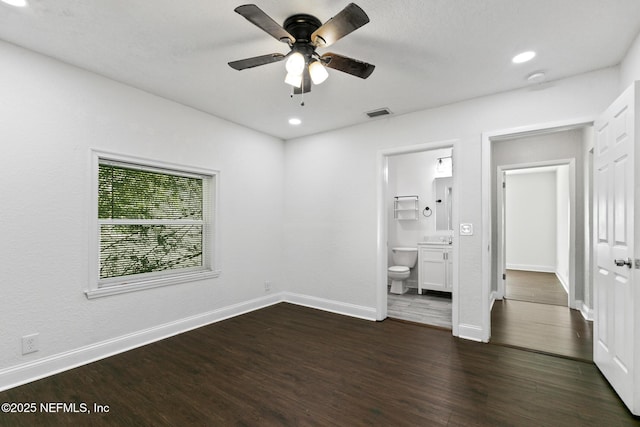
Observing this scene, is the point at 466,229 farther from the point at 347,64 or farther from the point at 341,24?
the point at 341,24

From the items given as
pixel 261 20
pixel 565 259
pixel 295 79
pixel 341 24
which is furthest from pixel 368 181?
pixel 565 259

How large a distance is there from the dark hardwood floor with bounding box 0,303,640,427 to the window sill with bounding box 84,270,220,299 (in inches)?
23.1

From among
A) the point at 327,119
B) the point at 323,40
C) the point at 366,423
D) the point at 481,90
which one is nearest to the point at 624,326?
the point at 366,423

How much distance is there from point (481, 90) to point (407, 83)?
2.63 feet

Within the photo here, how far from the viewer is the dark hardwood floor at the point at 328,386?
195cm

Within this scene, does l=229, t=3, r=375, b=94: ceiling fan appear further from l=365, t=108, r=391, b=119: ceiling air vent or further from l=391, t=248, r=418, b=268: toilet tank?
l=391, t=248, r=418, b=268: toilet tank

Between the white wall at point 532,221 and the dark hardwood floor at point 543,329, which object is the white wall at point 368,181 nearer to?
the dark hardwood floor at point 543,329

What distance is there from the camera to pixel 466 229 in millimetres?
3312

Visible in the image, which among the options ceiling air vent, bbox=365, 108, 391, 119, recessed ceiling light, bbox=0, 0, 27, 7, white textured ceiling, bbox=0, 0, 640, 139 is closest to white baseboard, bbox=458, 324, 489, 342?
white textured ceiling, bbox=0, 0, 640, 139

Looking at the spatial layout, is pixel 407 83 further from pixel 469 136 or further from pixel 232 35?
pixel 232 35

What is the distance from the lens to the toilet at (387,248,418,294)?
5.04 metres

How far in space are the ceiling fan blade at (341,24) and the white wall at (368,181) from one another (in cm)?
208

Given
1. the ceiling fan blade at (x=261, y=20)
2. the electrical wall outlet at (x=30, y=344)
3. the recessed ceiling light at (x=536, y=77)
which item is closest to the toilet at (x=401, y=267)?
the recessed ceiling light at (x=536, y=77)

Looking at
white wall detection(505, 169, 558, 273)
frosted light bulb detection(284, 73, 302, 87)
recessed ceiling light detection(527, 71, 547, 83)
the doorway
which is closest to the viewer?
frosted light bulb detection(284, 73, 302, 87)
